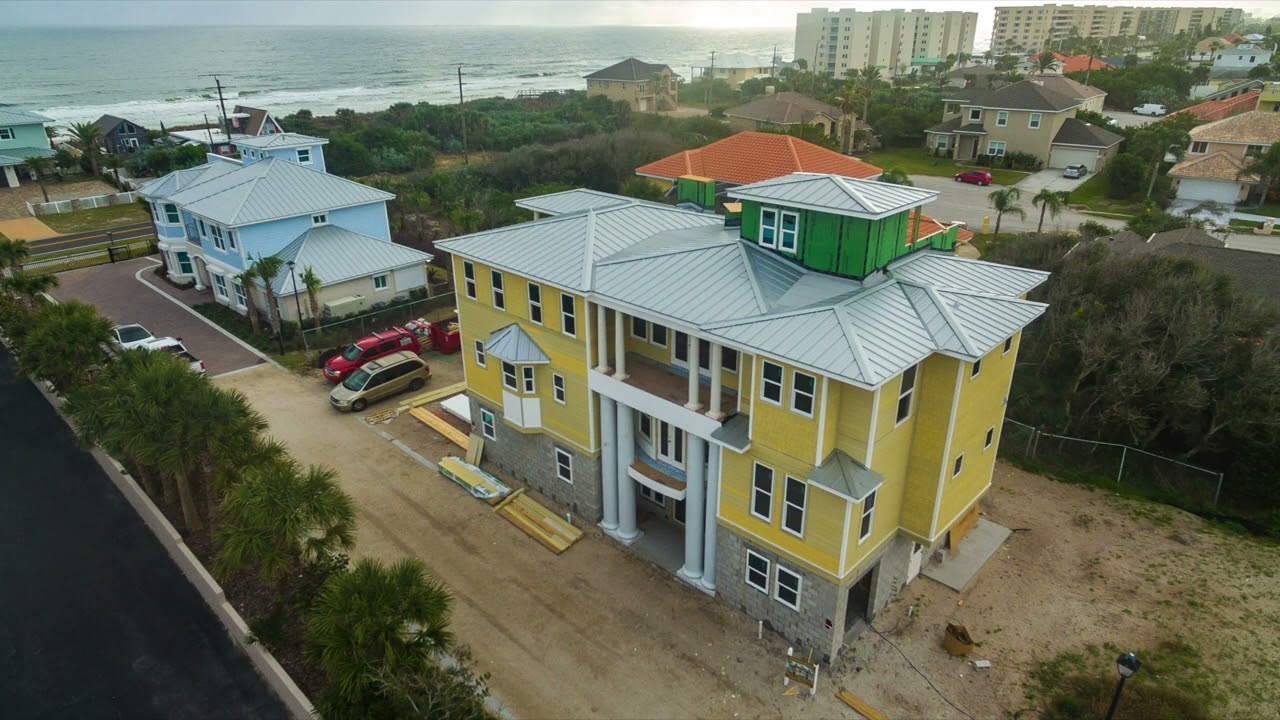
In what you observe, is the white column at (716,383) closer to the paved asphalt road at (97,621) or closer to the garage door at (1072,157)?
the paved asphalt road at (97,621)

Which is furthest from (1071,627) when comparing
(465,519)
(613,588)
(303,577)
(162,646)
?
(162,646)

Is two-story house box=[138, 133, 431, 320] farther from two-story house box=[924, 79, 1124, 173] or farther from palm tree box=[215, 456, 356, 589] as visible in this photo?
two-story house box=[924, 79, 1124, 173]

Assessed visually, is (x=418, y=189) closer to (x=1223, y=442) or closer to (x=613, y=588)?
(x=613, y=588)

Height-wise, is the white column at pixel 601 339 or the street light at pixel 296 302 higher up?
the white column at pixel 601 339

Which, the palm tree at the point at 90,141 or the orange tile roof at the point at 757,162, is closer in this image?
the orange tile roof at the point at 757,162

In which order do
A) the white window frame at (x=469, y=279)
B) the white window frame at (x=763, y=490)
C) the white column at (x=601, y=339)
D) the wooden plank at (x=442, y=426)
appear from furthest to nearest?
the wooden plank at (x=442, y=426) → the white window frame at (x=469, y=279) → the white column at (x=601, y=339) → the white window frame at (x=763, y=490)

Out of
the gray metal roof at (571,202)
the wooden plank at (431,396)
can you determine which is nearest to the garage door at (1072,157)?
the gray metal roof at (571,202)
